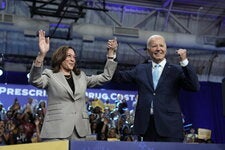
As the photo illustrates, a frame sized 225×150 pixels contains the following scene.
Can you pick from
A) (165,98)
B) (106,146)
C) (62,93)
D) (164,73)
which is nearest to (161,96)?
(165,98)

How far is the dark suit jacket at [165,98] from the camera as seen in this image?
2225 mm

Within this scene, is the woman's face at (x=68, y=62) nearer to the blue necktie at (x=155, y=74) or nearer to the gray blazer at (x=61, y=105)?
the gray blazer at (x=61, y=105)

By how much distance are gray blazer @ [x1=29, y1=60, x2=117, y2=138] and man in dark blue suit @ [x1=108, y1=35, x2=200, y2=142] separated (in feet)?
1.09

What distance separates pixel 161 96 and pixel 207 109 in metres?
8.26

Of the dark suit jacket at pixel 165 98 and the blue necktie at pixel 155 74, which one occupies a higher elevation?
the blue necktie at pixel 155 74

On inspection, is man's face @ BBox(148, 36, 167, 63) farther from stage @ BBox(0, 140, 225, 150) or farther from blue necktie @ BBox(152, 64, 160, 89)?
stage @ BBox(0, 140, 225, 150)

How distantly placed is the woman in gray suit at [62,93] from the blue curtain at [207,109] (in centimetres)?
809

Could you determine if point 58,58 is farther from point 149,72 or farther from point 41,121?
point 41,121

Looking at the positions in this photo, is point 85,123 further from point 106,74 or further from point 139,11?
point 139,11

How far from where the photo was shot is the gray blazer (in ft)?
7.21

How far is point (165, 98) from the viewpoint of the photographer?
2.28 metres

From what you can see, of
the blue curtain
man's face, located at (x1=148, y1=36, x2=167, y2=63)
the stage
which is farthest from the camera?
the blue curtain

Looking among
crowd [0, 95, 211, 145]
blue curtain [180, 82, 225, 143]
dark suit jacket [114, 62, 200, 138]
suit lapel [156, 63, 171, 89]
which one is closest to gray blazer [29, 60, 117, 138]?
dark suit jacket [114, 62, 200, 138]

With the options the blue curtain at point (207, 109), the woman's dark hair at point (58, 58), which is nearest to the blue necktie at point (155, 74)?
the woman's dark hair at point (58, 58)
